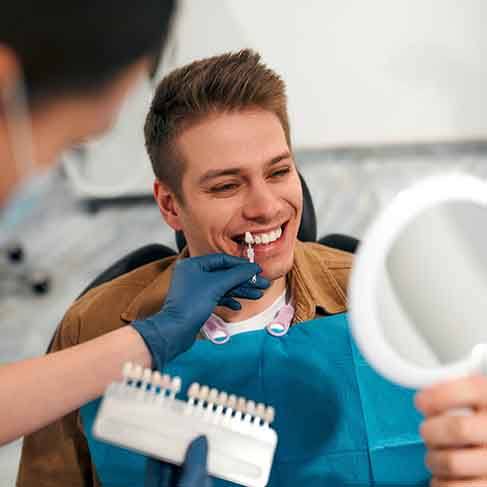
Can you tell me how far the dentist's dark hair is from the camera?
1.93 ft

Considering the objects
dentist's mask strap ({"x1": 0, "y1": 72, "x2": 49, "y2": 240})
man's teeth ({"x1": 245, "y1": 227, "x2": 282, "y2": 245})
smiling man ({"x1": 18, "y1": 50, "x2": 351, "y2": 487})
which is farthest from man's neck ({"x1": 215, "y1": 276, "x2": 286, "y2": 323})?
dentist's mask strap ({"x1": 0, "y1": 72, "x2": 49, "y2": 240})

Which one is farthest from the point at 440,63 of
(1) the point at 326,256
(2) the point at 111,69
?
(2) the point at 111,69

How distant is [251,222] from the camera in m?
1.02

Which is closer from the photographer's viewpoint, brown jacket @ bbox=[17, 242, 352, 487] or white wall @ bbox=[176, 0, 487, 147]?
brown jacket @ bbox=[17, 242, 352, 487]

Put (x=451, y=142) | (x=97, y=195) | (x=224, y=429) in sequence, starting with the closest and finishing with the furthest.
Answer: (x=224, y=429) → (x=97, y=195) → (x=451, y=142)

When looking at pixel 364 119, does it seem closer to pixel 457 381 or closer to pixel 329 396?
pixel 329 396

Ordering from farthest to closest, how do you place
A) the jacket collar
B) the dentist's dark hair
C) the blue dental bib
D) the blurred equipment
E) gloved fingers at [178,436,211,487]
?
the blurred equipment
the jacket collar
the blue dental bib
gloved fingers at [178,436,211,487]
the dentist's dark hair

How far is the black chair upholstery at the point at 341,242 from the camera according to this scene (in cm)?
127

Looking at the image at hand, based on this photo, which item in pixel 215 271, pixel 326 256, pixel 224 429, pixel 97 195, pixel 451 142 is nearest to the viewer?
pixel 224 429

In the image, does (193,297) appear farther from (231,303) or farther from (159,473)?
(159,473)

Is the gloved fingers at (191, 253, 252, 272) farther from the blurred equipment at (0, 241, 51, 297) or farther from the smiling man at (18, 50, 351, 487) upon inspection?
the blurred equipment at (0, 241, 51, 297)

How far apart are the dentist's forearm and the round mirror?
0.37 metres

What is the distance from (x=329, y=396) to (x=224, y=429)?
0.98ft

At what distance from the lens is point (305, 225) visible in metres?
1.25
